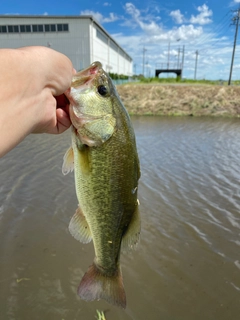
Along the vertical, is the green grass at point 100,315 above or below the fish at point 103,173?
below

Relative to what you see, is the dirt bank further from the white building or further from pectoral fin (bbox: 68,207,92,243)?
pectoral fin (bbox: 68,207,92,243)

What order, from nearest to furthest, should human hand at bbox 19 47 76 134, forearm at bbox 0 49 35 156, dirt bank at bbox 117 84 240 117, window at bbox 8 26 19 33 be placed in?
forearm at bbox 0 49 35 156 < human hand at bbox 19 47 76 134 < dirt bank at bbox 117 84 240 117 < window at bbox 8 26 19 33

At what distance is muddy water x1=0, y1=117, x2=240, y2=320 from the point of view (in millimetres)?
3439

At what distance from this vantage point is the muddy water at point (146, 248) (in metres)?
3.44

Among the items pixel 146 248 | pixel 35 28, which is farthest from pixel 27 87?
pixel 35 28

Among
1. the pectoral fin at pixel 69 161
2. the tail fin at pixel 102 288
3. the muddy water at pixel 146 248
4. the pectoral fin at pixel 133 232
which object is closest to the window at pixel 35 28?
the muddy water at pixel 146 248

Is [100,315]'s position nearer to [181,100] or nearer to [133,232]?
[133,232]

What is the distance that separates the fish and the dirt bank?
2178 centimetres

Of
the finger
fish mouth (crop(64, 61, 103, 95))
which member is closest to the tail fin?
the finger

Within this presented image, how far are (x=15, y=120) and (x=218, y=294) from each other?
3.59 m

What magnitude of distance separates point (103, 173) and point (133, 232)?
56 centimetres

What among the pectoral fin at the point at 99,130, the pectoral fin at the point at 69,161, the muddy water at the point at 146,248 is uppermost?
the pectoral fin at the point at 99,130

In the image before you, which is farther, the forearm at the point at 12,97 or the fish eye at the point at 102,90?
the fish eye at the point at 102,90

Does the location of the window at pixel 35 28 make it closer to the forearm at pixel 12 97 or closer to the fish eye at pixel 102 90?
the fish eye at pixel 102 90
